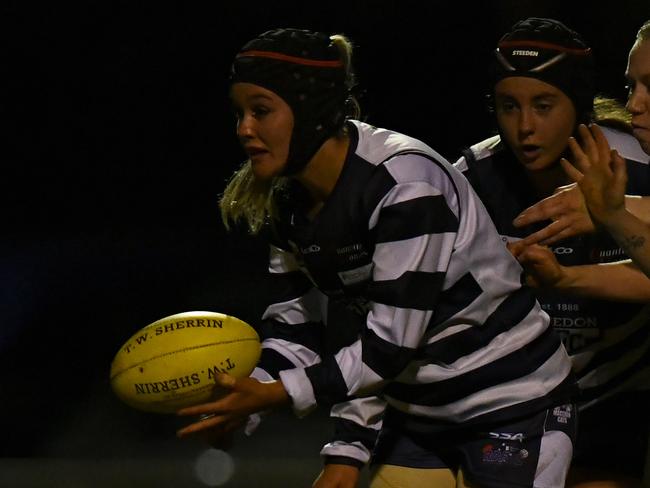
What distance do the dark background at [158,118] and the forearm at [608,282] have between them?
2.15 m

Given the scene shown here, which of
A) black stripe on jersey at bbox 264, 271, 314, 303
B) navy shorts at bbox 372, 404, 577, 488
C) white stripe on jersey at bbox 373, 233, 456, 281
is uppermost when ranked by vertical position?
white stripe on jersey at bbox 373, 233, 456, 281

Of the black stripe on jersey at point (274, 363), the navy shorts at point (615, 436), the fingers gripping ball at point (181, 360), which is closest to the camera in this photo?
the fingers gripping ball at point (181, 360)

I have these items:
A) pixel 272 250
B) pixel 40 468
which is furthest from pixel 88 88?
pixel 272 250

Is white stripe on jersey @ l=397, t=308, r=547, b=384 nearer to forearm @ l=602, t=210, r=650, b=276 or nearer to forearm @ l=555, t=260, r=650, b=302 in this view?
forearm @ l=555, t=260, r=650, b=302

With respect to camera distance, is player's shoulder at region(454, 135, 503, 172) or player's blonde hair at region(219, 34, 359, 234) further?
player's shoulder at region(454, 135, 503, 172)

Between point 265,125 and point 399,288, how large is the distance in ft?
1.30

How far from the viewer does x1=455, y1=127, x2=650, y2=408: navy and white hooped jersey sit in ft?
8.63

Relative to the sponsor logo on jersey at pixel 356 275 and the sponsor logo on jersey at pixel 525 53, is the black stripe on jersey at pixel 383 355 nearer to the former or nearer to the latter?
the sponsor logo on jersey at pixel 356 275

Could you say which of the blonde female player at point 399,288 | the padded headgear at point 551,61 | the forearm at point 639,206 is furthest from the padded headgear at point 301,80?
the forearm at point 639,206

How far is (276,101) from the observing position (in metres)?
2.24

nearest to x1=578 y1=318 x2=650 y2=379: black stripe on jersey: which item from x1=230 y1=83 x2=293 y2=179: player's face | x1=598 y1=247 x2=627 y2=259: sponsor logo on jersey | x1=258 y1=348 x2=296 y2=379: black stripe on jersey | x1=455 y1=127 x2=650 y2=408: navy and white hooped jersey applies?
x1=455 y1=127 x2=650 y2=408: navy and white hooped jersey

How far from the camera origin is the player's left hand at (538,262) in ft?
7.31

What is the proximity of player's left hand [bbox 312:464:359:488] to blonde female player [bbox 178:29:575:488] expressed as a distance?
11 mm

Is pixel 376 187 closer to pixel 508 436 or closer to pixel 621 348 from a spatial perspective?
pixel 508 436
